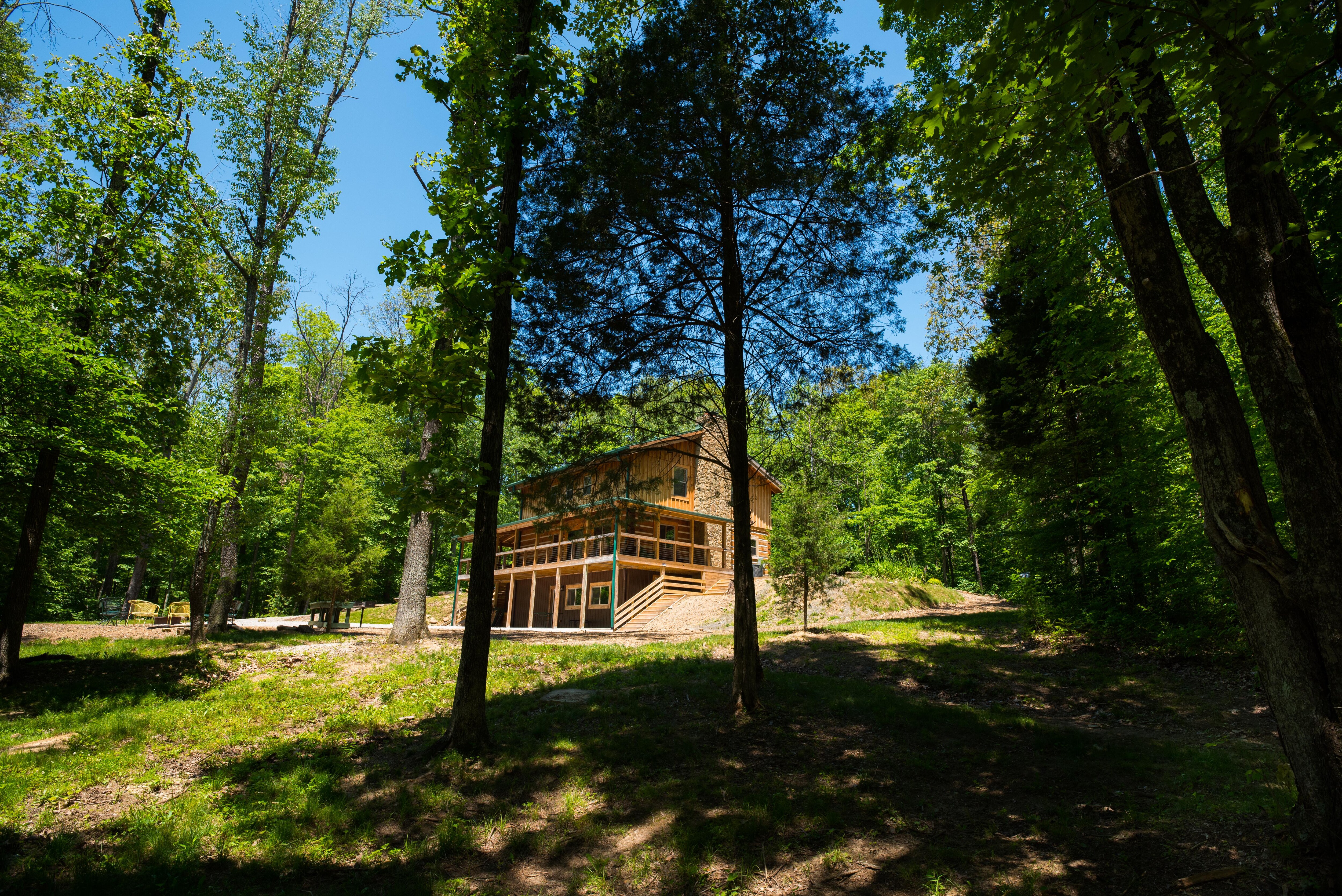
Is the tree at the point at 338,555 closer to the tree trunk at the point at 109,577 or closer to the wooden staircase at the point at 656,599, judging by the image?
the wooden staircase at the point at 656,599

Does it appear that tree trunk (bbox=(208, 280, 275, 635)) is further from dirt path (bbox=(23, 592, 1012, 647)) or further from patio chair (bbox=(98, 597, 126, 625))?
patio chair (bbox=(98, 597, 126, 625))

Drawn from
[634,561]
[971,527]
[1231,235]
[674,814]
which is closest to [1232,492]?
[1231,235]

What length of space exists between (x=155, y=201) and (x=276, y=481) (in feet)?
44.3

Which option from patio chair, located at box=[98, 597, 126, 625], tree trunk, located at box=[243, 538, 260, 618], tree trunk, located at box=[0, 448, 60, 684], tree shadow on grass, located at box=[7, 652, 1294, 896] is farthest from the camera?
tree trunk, located at box=[243, 538, 260, 618]

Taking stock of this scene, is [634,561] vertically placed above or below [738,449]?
below

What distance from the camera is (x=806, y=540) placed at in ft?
47.4

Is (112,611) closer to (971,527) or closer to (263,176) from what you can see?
(263,176)

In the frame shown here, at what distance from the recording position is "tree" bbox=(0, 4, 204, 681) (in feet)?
27.8

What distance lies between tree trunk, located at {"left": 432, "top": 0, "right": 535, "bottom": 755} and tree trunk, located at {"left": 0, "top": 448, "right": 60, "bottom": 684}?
7.06m

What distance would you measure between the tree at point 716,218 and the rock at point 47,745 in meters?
6.48

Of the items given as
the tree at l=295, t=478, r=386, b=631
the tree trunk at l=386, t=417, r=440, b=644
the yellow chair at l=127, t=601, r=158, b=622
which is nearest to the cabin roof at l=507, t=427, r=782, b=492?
the tree trunk at l=386, t=417, r=440, b=644

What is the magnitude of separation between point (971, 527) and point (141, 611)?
127ft

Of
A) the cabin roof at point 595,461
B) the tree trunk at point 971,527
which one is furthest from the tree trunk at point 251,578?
the tree trunk at point 971,527

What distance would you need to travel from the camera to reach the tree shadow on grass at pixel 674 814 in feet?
13.1
